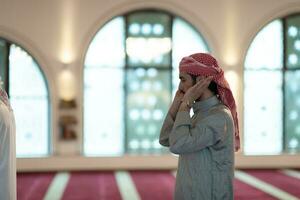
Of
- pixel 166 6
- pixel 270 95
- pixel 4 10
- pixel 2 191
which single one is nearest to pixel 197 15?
pixel 166 6

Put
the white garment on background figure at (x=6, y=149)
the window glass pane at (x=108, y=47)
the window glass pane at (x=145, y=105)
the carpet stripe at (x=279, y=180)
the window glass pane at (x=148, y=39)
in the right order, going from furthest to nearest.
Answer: the window glass pane at (x=145, y=105) → the window glass pane at (x=148, y=39) → the window glass pane at (x=108, y=47) → the carpet stripe at (x=279, y=180) → the white garment on background figure at (x=6, y=149)

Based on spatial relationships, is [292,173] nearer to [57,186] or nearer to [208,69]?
[57,186]

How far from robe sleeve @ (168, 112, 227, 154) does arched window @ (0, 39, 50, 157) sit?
8.23 m

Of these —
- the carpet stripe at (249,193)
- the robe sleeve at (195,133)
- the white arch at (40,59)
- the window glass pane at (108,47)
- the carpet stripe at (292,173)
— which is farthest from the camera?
the window glass pane at (108,47)

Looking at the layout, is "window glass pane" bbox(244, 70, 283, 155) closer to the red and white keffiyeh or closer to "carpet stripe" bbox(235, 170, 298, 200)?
"carpet stripe" bbox(235, 170, 298, 200)

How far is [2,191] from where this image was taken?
3.10 m

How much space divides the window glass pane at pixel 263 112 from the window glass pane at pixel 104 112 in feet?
9.40

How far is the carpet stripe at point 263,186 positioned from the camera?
6.94m

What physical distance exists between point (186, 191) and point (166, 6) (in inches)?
322

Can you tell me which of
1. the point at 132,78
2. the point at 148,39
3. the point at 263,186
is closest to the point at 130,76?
the point at 132,78

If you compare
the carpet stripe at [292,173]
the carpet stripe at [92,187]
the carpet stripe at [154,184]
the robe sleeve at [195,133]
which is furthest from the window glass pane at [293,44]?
the robe sleeve at [195,133]

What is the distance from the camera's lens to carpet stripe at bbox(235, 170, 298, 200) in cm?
694

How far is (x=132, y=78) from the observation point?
1049cm

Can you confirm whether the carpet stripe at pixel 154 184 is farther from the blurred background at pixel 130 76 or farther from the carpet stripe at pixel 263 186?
the carpet stripe at pixel 263 186
